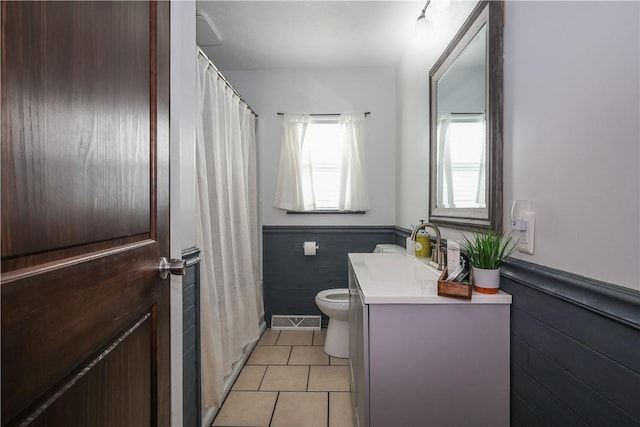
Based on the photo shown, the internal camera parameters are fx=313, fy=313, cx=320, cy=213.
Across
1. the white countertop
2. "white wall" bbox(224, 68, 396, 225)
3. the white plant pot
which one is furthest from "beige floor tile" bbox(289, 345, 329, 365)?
the white plant pot

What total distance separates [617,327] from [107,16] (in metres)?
1.23

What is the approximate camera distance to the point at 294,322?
9.25 feet

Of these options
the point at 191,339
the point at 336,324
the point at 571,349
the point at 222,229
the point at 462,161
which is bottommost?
the point at 336,324

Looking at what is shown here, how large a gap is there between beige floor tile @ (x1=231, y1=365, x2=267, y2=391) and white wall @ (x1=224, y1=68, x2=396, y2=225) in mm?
1205

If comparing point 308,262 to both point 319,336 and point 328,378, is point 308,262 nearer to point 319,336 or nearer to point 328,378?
point 319,336

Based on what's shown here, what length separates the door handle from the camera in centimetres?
83

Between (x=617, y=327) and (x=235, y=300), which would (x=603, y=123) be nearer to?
(x=617, y=327)

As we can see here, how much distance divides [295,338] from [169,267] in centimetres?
200

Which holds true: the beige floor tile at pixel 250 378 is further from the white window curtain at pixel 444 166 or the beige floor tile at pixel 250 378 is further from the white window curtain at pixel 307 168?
the white window curtain at pixel 444 166

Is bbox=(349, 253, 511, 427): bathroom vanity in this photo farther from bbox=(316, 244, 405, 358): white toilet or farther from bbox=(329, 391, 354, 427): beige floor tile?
bbox=(316, 244, 405, 358): white toilet

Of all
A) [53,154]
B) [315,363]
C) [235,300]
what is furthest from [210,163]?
[315,363]

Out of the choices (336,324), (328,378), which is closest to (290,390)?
(328,378)

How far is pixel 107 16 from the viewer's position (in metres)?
0.61

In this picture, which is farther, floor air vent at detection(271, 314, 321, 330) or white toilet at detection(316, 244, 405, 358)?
floor air vent at detection(271, 314, 321, 330)
